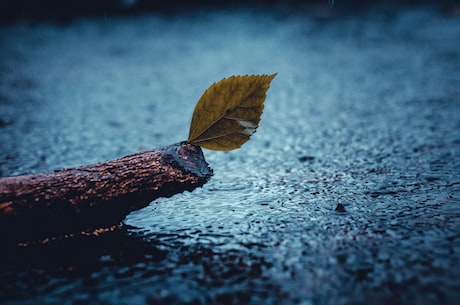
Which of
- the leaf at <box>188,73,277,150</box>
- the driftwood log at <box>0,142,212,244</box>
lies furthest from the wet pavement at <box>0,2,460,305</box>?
the leaf at <box>188,73,277,150</box>

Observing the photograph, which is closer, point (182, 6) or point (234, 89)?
point (234, 89)

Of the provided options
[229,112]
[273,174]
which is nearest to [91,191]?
[229,112]

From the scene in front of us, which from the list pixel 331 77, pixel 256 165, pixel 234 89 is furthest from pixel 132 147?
pixel 331 77

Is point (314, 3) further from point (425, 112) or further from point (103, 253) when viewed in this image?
point (103, 253)

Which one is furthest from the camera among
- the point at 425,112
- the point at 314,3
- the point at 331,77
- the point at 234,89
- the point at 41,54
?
the point at 314,3

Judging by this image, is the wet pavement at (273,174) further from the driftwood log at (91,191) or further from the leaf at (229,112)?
the leaf at (229,112)

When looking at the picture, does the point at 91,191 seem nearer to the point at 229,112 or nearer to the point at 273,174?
the point at 229,112

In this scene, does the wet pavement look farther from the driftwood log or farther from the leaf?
the leaf
